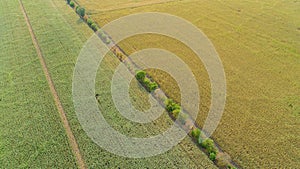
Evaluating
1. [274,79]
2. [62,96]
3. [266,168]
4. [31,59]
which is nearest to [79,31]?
[31,59]

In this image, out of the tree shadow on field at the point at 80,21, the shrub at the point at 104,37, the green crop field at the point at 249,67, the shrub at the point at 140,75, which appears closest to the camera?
the green crop field at the point at 249,67

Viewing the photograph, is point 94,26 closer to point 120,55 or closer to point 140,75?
point 120,55

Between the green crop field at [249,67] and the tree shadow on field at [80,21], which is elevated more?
the tree shadow on field at [80,21]

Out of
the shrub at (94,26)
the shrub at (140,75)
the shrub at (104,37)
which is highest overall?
the shrub at (94,26)

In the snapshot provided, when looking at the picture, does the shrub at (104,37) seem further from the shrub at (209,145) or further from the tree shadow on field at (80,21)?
the shrub at (209,145)

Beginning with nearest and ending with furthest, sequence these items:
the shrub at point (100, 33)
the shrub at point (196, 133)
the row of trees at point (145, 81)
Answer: the shrub at point (196, 133) → the row of trees at point (145, 81) → the shrub at point (100, 33)

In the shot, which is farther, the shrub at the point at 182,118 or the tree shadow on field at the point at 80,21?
the tree shadow on field at the point at 80,21

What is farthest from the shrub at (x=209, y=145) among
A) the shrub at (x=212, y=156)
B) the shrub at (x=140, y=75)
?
the shrub at (x=140, y=75)
